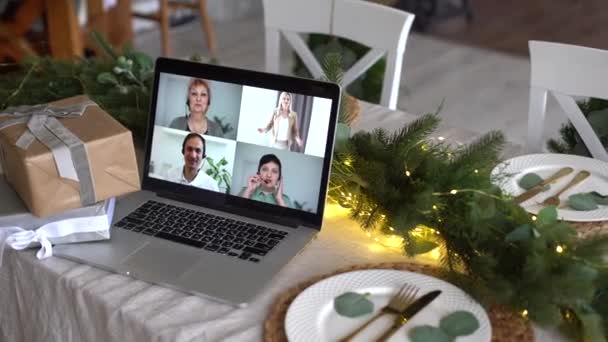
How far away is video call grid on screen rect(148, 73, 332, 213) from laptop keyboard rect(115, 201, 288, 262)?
4 centimetres

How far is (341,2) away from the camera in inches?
66.0

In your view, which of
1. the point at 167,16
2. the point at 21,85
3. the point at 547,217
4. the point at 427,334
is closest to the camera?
the point at 427,334

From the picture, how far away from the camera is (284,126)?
1.01 m

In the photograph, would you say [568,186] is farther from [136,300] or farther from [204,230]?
[136,300]

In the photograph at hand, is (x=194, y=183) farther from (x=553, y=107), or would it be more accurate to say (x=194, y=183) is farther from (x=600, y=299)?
(x=553, y=107)

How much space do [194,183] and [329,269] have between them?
245 millimetres

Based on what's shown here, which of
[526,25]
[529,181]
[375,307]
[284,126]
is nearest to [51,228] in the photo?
[284,126]

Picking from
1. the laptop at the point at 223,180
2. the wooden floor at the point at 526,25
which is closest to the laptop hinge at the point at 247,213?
the laptop at the point at 223,180

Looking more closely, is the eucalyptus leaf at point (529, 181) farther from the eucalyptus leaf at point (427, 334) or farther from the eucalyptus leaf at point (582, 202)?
the eucalyptus leaf at point (427, 334)

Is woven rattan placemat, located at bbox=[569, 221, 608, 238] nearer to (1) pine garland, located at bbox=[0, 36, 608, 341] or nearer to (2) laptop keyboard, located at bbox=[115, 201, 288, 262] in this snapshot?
(1) pine garland, located at bbox=[0, 36, 608, 341]

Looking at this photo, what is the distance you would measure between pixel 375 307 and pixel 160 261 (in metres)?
0.29

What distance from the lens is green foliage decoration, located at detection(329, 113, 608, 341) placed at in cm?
82

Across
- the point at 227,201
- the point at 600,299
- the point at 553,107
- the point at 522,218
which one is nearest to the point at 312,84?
the point at 227,201

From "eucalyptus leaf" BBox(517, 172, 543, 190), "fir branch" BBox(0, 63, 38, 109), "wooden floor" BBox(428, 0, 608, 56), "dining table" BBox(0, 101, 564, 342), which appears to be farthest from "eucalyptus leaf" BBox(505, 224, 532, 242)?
"wooden floor" BBox(428, 0, 608, 56)
